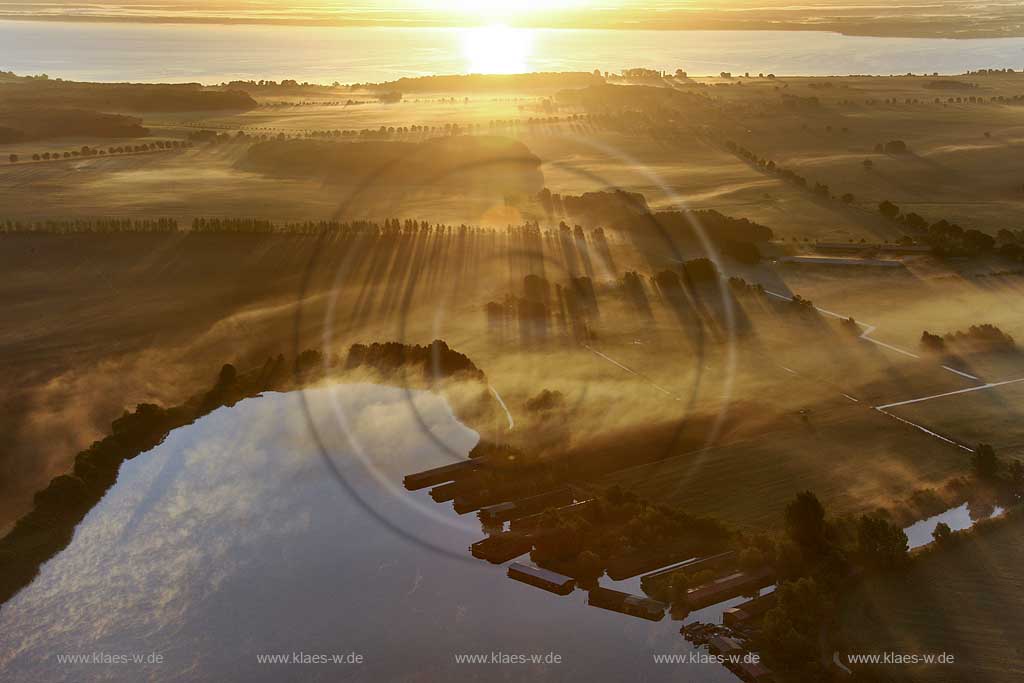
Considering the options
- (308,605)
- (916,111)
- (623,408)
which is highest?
(916,111)

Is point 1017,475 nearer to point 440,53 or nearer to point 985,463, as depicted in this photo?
point 985,463

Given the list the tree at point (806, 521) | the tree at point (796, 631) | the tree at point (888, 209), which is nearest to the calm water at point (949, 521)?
the tree at point (806, 521)

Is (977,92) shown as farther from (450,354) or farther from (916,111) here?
(450,354)

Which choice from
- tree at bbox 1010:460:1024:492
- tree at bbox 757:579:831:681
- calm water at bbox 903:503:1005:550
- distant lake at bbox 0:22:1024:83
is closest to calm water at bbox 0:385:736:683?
tree at bbox 757:579:831:681

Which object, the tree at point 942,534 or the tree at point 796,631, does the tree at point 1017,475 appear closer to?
the tree at point 942,534

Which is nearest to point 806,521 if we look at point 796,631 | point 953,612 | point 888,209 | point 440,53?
point 796,631

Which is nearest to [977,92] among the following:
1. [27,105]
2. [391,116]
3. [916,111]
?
[916,111]
